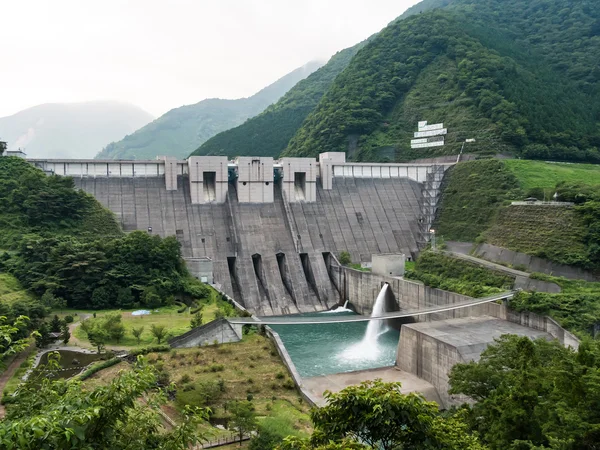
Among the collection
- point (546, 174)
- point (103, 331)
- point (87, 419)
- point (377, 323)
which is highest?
point (546, 174)

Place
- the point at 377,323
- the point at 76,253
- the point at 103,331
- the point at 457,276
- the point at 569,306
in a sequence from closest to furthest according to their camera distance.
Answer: the point at 103,331, the point at 569,306, the point at 76,253, the point at 457,276, the point at 377,323

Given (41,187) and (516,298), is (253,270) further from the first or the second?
(516,298)

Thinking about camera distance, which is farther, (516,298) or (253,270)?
(253,270)

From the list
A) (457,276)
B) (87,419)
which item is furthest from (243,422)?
(457,276)

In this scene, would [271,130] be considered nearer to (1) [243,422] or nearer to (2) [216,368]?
(2) [216,368]

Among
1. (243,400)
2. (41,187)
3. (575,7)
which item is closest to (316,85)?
(575,7)

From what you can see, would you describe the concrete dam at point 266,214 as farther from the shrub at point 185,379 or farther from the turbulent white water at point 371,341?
the shrub at point 185,379
